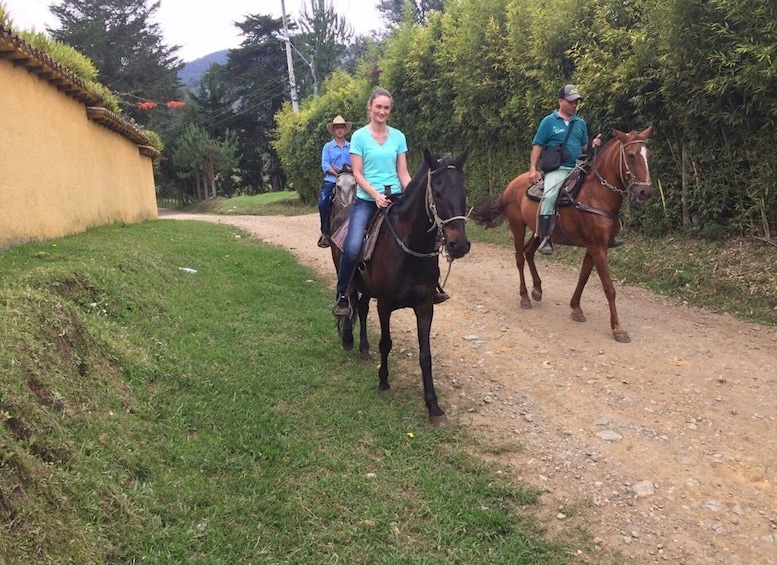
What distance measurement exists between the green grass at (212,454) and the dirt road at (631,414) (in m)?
0.33

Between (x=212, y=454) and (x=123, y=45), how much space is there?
4689 centimetres

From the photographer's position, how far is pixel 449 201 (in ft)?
12.2

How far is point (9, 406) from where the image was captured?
272 cm

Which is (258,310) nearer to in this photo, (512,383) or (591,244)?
(512,383)

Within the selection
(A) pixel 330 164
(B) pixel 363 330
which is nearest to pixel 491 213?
(A) pixel 330 164

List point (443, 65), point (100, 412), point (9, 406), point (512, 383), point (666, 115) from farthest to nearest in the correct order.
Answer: point (443, 65), point (666, 115), point (512, 383), point (100, 412), point (9, 406)

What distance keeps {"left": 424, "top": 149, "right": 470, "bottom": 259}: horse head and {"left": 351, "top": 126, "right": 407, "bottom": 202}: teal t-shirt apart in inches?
29.2

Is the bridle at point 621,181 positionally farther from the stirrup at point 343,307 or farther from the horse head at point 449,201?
the stirrup at point 343,307

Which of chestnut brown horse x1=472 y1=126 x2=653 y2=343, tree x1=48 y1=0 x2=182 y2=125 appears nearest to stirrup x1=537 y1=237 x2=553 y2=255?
chestnut brown horse x1=472 y1=126 x2=653 y2=343

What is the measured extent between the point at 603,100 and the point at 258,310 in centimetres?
698

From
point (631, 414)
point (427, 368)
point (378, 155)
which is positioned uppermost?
point (378, 155)

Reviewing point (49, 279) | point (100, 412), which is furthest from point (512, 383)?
point (49, 279)

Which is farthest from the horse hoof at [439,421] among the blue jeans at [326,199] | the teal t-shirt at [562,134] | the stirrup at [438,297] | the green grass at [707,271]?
the green grass at [707,271]

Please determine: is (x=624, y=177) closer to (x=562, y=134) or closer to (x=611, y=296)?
(x=562, y=134)
